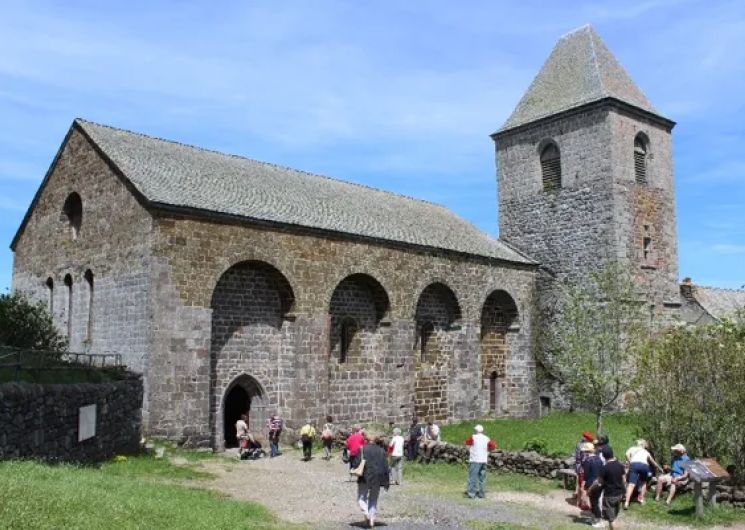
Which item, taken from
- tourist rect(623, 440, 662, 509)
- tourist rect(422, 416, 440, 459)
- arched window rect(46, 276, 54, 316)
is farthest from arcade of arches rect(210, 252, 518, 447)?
tourist rect(623, 440, 662, 509)

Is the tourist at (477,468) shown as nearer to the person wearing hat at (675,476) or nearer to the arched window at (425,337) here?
the person wearing hat at (675,476)

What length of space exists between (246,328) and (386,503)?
9181 millimetres

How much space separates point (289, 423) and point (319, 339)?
9.16 ft

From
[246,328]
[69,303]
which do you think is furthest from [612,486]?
[69,303]

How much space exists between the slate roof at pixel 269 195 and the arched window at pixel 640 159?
21.5 ft

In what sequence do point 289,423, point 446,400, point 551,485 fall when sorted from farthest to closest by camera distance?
1. point 446,400
2. point 289,423
3. point 551,485

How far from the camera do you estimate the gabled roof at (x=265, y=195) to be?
2069cm

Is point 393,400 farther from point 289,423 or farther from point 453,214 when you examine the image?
point 453,214

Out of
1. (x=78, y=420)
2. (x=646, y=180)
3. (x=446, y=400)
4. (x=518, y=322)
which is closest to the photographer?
(x=78, y=420)

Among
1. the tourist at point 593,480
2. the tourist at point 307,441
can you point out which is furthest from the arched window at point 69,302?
the tourist at point 593,480

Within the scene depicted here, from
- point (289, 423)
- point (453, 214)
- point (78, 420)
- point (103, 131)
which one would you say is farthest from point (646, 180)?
point (78, 420)

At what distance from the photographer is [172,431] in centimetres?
1861

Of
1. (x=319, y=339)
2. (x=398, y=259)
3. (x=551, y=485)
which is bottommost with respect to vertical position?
(x=551, y=485)

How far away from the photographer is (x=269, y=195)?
A: 78.9 feet
